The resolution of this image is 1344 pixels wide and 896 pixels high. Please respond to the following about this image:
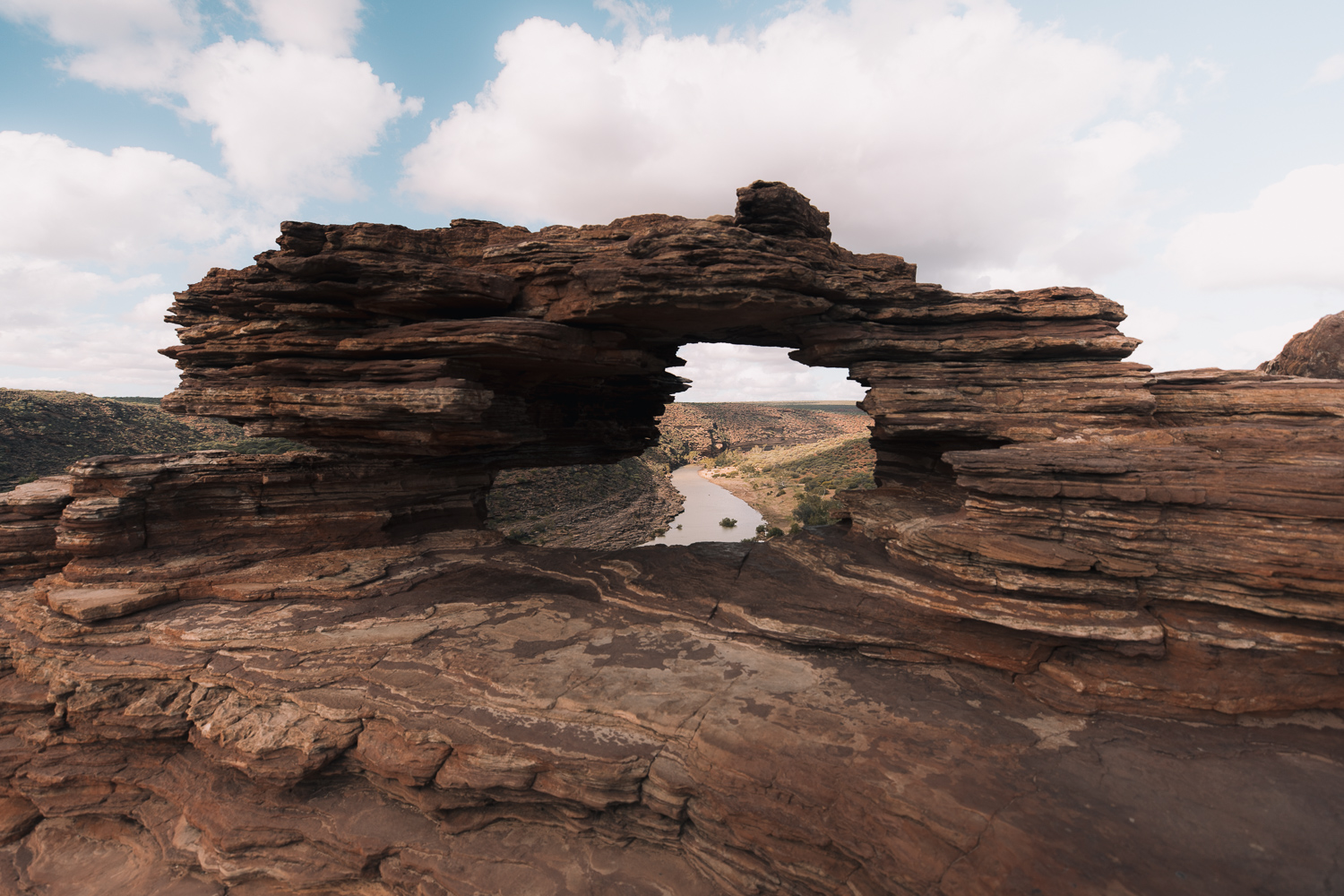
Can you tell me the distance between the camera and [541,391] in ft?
62.3

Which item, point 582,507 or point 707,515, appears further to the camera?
point 707,515

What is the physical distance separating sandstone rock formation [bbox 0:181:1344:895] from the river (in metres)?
26.6

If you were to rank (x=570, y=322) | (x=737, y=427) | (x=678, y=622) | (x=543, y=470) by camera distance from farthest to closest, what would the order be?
(x=737, y=427), (x=543, y=470), (x=570, y=322), (x=678, y=622)

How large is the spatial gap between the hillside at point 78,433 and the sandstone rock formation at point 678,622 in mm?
22498

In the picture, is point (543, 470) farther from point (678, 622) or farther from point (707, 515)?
point (678, 622)

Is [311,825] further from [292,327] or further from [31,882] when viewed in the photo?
[292,327]

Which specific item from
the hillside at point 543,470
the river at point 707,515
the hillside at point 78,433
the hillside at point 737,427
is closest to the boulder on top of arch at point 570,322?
the hillside at point 543,470

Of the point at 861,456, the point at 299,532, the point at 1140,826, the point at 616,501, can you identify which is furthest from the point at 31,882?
the point at 861,456

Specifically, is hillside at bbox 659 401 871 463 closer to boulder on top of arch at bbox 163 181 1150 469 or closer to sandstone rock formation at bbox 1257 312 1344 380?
boulder on top of arch at bbox 163 181 1150 469

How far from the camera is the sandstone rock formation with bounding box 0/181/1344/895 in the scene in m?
8.27

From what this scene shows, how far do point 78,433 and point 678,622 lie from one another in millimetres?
53301

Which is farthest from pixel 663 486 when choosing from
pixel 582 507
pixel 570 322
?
pixel 570 322

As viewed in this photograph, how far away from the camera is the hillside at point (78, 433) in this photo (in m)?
34.3

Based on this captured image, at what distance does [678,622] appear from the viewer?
13.1m
